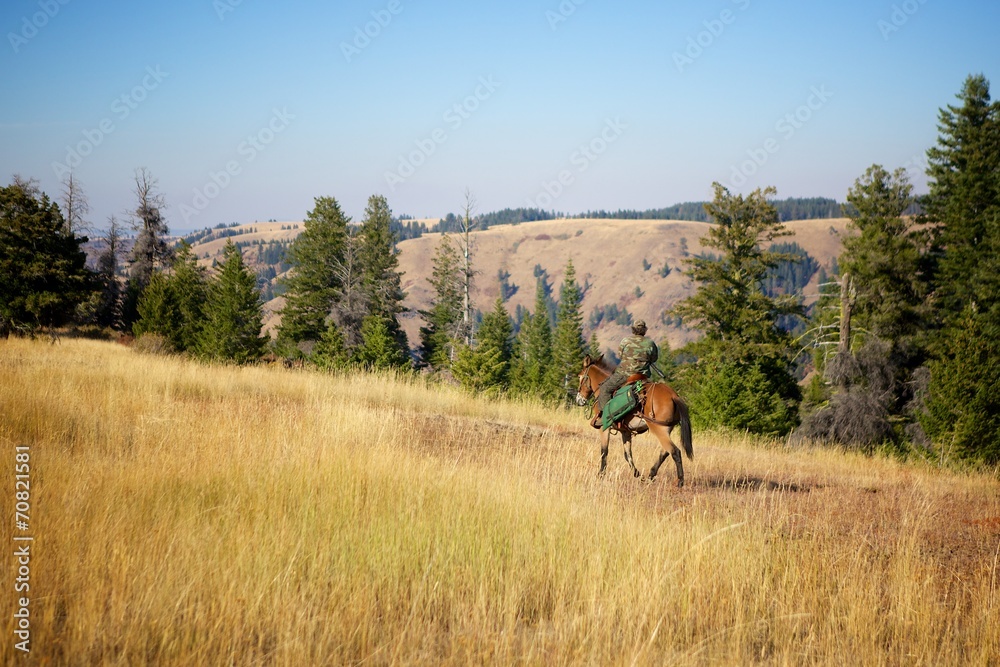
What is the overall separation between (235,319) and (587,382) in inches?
1287

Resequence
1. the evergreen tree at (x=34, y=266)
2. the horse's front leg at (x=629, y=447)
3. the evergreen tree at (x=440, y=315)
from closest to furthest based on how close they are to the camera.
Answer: the horse's front leg at (x=629, y=447) < the evergreen tree at (x=34, y=266) < the evergreen tree at (x=440, y=315)

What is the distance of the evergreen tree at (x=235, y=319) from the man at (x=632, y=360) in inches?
1221

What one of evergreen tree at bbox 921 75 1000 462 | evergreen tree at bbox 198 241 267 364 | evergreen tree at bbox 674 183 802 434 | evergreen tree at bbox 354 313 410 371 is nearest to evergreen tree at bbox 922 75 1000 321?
evergreen tree at bbox 921 75 1000 462

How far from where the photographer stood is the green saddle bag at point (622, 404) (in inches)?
330

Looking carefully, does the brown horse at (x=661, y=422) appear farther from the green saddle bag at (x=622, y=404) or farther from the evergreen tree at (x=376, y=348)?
the evergreen tree at (x=376, y=348)

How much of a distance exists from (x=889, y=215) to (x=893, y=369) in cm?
1082

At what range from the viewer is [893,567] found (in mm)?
5031

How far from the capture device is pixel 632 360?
852 centimetres

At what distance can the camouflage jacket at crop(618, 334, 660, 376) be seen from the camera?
8.41 meters

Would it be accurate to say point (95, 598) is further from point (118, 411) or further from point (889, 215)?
point (889, 215)

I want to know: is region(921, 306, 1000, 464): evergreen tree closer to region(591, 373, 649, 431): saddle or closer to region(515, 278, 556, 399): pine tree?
region(591, 373, 649, 431): saddle

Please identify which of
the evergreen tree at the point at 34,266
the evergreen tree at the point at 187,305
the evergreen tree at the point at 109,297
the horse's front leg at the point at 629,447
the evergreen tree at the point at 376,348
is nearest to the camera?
the horse's front leg at the point at 629,447

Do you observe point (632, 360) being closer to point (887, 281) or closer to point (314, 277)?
point (887, 281)

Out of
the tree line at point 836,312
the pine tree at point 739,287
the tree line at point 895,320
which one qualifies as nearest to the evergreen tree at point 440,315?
the tree line at point 836,312
